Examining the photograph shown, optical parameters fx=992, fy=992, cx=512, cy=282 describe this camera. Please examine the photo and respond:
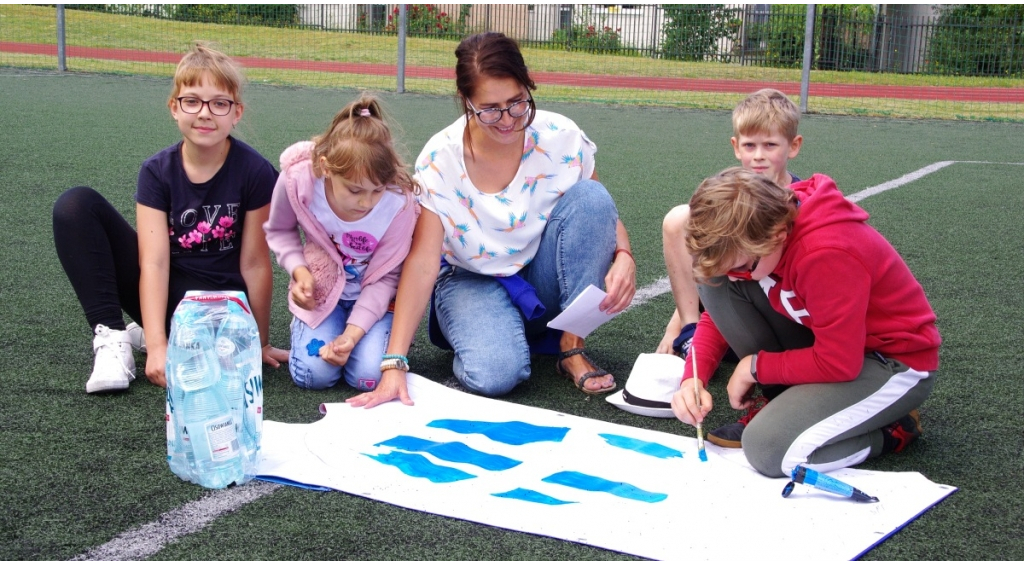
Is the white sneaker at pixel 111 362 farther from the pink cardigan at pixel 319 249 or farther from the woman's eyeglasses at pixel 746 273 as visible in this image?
the woman's eyeglasses at pixel 746 273

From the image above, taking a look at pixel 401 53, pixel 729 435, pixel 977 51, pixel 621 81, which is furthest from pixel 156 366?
pixel 977 51

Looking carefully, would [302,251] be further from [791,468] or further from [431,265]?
[791,468]

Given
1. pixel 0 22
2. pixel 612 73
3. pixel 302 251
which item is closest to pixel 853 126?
pixel 612 73

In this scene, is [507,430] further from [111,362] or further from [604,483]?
[111,362]

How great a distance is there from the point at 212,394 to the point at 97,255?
1059 millimetres

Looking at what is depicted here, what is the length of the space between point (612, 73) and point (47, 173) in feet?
45.8

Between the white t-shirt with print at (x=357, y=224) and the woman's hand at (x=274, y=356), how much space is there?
0.43 m

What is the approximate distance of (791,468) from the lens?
246 cm

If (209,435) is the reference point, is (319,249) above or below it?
above

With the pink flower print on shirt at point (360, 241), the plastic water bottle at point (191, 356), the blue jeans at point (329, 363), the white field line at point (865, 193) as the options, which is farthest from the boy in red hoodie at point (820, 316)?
the white field line at point (865, 193)

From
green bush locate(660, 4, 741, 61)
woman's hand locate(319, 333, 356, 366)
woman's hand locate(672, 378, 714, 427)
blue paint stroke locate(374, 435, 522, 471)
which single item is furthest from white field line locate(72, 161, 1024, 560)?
green bush locate(660, 4, 741, 61)

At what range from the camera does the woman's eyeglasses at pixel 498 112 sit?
10.1 ft

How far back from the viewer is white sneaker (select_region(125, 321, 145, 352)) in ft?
11.1

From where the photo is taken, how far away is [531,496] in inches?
92.8
